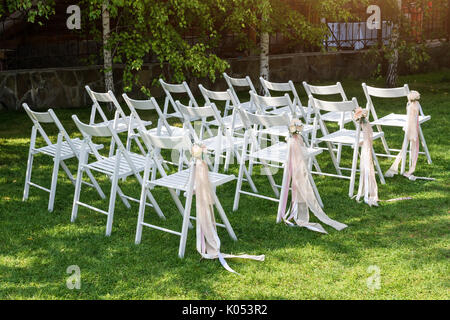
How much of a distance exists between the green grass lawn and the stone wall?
15.6 ft

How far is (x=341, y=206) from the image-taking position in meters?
6.18

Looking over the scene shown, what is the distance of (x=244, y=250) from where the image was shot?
16.8ft

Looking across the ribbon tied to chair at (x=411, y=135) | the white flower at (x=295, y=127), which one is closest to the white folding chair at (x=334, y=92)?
the ribbon tied to chair at (x=411, y=135)

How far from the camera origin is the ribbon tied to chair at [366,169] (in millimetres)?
6262

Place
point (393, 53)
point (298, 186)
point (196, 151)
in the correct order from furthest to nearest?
1. point (393, 53)
2. point (298, 186)
3. point (196, 151)

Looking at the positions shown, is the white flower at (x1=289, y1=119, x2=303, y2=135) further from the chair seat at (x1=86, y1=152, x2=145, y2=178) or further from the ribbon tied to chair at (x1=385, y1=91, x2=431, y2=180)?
the ribbon tied to chair at (x1=385, y1=91, x2=431, y2=180)

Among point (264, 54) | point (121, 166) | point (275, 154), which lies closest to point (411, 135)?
point (275, 154)

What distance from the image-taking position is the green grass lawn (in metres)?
4.41

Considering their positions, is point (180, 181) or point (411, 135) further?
point (411, 135)

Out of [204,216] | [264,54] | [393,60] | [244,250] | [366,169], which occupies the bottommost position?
[244,250]

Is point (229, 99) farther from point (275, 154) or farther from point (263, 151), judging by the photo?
point (275, 154)

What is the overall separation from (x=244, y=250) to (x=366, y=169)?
185 centimetres

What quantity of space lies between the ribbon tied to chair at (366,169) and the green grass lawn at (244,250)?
0.12m
